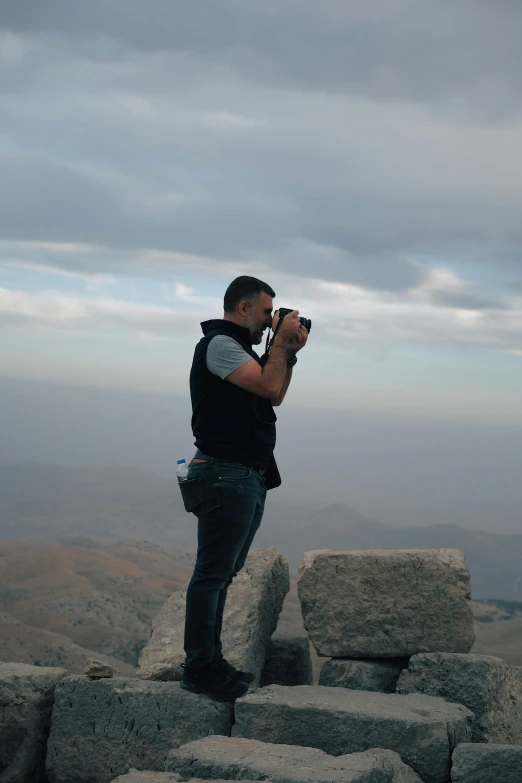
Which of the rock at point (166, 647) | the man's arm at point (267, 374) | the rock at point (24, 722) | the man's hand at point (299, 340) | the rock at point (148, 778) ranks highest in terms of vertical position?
the man's hand at point (299, 340)

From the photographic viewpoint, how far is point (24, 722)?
5469mm

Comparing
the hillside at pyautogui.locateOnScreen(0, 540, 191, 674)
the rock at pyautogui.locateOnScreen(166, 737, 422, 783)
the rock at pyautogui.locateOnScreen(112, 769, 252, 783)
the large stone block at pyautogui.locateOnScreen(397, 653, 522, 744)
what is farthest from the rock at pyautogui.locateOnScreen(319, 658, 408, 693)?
the hillside at pyautogui.locateOnScreen(0, 540, 191, 674)

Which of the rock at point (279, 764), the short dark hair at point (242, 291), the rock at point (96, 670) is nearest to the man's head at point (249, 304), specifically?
the short dark hair at point (242, 291)

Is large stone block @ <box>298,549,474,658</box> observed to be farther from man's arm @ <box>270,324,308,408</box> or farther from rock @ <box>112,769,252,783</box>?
rock @ <box>112,769,252,783</box>

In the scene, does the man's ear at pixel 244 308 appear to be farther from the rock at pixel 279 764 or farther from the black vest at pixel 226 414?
the rock at pixel 279 764

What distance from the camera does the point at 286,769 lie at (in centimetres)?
418

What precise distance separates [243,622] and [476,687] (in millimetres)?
1726

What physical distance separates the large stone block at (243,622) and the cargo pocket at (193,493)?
4.46ft

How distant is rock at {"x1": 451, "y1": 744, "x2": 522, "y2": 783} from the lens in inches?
185

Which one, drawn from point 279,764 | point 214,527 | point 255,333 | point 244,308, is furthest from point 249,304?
point 279,764

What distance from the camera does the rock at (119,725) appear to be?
17.2ft

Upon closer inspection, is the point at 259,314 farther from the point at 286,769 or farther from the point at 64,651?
the point at 64,651

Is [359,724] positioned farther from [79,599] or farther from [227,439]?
[79,599]

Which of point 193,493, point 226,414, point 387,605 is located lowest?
point 387,605
